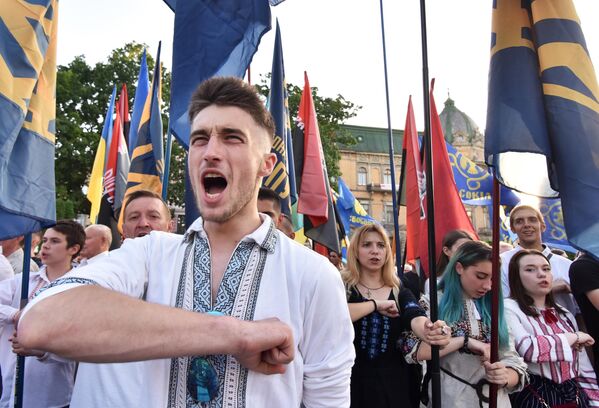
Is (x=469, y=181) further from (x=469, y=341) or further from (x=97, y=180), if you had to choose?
(x=97, y=180)

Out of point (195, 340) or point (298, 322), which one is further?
point (298, 322)

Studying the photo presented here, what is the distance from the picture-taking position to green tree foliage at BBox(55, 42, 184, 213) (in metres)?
20.5

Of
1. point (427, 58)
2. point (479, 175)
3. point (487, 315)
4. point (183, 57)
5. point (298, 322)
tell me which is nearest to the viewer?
point (298, 322)

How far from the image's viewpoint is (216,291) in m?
1.58

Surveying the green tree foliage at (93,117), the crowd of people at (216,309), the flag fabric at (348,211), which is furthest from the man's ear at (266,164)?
the green tree foliage at (93,117)

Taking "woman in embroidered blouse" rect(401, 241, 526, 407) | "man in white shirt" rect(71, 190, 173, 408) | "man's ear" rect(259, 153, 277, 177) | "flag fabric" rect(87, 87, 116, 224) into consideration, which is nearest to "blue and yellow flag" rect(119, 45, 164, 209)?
"flag fabric" rect(87, 87, 116, 224)

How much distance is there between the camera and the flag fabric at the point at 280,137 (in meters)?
5.56

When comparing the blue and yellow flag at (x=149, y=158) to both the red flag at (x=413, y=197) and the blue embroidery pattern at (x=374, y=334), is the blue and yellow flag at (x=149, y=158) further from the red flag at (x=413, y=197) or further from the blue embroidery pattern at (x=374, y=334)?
the blue embroidery pattern at (x=374, y=334)

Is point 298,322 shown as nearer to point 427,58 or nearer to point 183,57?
point 427,58

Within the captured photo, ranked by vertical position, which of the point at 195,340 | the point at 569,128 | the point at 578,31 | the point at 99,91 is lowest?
the point at 195,340

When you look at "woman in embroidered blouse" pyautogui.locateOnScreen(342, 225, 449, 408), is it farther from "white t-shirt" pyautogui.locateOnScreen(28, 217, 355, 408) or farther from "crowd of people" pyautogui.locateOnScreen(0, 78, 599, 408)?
"white t-shirt" pyautogui.locateOnScreen(28, 217, 355, 408)

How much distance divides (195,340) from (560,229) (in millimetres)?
8250

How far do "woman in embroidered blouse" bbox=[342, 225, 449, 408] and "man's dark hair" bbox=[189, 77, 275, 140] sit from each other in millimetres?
2223

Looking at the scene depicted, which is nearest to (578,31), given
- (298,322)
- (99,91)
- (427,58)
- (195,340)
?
(427,58)
